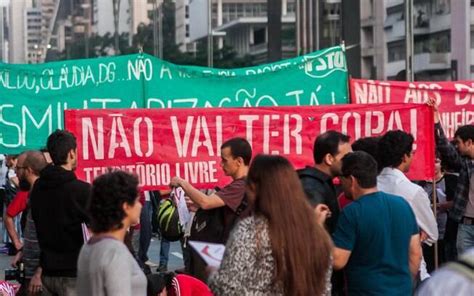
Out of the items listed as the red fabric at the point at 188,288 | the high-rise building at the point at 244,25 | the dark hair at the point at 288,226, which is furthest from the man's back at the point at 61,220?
the high-rise building at the point at 244,25

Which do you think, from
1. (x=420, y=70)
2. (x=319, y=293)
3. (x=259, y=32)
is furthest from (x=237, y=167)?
(x=259, y=32)

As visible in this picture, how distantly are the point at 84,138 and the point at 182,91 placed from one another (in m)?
1.48

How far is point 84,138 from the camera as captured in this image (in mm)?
9711

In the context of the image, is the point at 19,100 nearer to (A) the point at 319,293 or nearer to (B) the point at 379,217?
(B) the point at 379,217

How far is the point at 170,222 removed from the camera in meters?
11.8

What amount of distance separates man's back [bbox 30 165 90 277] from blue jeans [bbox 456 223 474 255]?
3403mm

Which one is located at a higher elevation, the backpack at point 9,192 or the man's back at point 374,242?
the man's back at point 374,242

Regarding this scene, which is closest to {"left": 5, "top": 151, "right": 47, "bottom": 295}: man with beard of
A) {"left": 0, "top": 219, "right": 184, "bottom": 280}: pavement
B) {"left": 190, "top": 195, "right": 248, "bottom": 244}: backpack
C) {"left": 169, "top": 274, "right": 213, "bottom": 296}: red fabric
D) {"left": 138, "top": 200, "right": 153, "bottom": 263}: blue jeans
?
{"left": 169, "top": 274, "right": 213, "bottom": 296}: red fabric

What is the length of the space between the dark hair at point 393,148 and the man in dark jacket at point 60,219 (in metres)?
1.77

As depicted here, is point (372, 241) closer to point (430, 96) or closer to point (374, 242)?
point (374, 242)

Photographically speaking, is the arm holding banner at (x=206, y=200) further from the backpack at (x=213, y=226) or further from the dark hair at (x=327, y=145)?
the dark hair at (x=327, y=145)

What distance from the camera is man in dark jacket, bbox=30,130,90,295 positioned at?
24.3 feet

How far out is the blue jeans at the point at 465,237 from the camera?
9.74m

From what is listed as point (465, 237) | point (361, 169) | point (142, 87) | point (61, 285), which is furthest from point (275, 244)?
point (142, 87)
